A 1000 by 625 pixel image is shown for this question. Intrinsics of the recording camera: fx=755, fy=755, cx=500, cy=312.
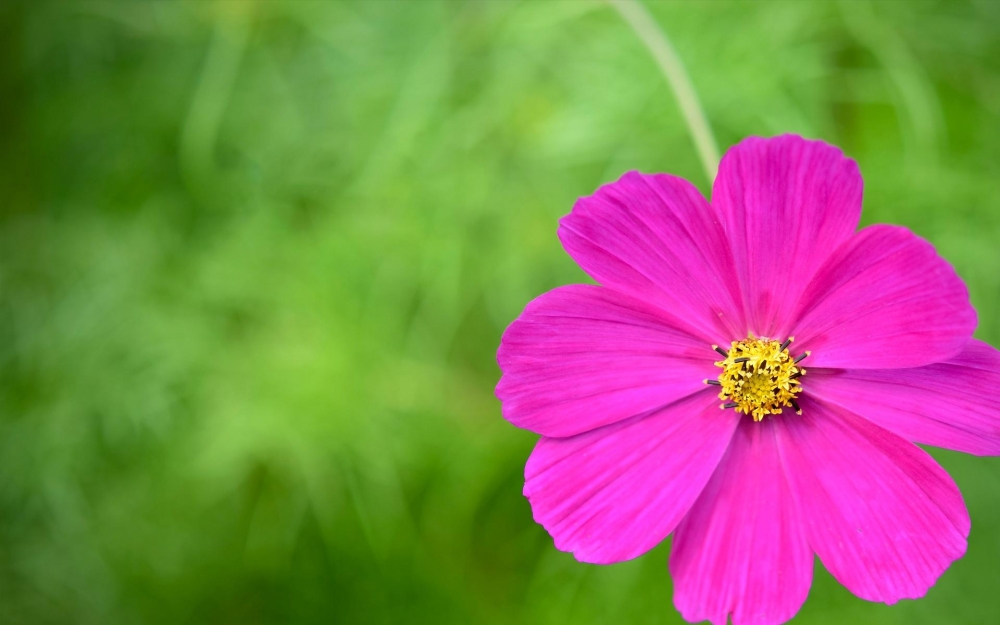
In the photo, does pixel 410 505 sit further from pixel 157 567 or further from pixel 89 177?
pixel 89 177

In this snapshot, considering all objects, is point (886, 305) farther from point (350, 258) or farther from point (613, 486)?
point (350, 258)

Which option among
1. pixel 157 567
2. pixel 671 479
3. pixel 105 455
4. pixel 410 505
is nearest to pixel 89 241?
pixel 105 455

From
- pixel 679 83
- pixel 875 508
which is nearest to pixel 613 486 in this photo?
pixel 875 508

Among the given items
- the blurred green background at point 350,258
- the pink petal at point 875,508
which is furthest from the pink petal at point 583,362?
the blurred green background at point 350,258

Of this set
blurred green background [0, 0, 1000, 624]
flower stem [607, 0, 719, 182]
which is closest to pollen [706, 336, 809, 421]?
flower stem [607, 0, 719, 182]

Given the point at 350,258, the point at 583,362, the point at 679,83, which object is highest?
the point at 679,83
